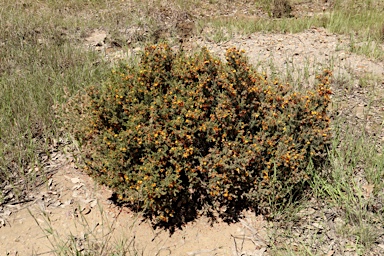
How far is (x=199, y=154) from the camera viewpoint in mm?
→ 3627

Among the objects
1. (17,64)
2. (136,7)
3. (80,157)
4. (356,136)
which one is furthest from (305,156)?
(136,7)

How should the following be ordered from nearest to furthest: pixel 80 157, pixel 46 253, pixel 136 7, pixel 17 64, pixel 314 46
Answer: pixel 46 253, pixel 80 157, pixel 17 64, pixel 314 46, pixel 136 7

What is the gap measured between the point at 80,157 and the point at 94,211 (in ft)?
2.67

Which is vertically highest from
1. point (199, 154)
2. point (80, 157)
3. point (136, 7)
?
point (136, 7)

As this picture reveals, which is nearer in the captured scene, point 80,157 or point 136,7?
point 80,157

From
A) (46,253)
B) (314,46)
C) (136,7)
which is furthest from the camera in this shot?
(136,7)

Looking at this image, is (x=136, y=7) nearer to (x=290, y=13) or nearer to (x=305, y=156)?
(x=290, y=13)

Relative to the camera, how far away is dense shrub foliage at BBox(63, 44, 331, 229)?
3.41 m

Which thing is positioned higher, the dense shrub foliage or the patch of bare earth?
the dense shrub foliage

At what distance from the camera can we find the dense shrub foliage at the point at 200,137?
11.2 feet

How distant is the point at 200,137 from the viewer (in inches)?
141

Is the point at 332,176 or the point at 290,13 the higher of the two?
the point at 290,13

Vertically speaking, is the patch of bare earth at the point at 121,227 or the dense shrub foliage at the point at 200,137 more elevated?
the dense shrub foliage at the point at 200,137

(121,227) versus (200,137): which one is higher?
(200,137)
